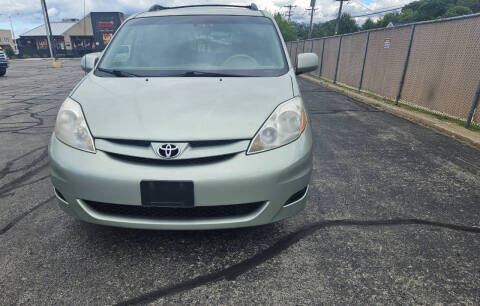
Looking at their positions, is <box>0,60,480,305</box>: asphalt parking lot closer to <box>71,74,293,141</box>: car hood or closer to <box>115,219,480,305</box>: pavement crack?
<box>115,219,480,305</box>: pavement crack

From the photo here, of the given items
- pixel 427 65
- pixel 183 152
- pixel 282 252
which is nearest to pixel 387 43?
pixel 427 65

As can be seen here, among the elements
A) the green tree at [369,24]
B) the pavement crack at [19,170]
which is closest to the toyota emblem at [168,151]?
the pavement crack at [19,170]

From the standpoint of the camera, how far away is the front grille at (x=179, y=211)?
190 cm

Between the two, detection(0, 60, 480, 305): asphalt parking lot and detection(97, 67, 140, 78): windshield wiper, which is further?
detection(97, 67, 140, 78): windshield wiper

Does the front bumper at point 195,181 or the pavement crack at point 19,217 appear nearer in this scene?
the front bumper at point 195,181

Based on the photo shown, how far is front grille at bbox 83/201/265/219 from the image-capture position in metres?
1.90

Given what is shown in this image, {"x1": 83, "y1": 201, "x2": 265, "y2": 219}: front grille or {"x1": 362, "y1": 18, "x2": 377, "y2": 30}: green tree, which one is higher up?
{"x1": 362, "y1": 18, "x2": 377, "y2": 30}: green tree

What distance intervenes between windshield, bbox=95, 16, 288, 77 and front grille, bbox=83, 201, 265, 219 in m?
1.18

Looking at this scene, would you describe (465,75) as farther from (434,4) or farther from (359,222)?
(434,4)

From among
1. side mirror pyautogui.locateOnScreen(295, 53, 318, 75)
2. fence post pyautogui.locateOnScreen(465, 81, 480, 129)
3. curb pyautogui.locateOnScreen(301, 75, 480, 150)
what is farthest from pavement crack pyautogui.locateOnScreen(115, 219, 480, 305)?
fence post pyautogui.locateOnScreen(465, 81, 480, 129)

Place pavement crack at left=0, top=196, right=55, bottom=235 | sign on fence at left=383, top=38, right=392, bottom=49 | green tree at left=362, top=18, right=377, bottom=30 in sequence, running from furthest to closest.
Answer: green tree at left=362, top=18, right=377, bottom=30
sign on fence at left=383, top=38, right=392, bottom=49
pavement crack at left=0, top=196, right=55, bottom=235

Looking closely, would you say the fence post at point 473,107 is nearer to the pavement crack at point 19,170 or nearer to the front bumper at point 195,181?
the front bumper at point 195,181

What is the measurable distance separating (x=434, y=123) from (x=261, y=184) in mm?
5494

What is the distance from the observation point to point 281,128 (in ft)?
6.72
